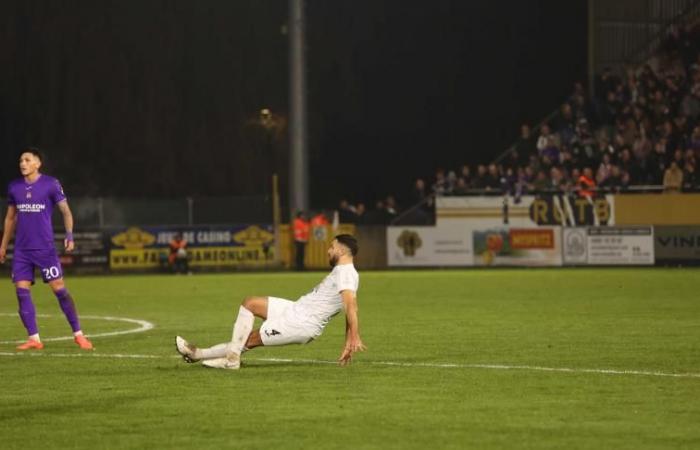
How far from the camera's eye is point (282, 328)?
39.9 feet

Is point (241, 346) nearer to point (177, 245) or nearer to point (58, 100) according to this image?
point (177, 245)

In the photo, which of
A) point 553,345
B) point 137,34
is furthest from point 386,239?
point 137,34

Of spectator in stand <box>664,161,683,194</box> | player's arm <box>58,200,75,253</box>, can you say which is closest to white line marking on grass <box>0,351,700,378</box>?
player's arm <box>58,200,75,253</box>

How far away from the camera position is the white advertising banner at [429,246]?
37156mm

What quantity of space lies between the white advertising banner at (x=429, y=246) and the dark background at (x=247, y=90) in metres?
19.6

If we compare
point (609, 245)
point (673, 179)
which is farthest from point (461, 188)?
point (673, 179)

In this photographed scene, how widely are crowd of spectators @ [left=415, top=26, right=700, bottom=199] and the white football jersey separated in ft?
79.5

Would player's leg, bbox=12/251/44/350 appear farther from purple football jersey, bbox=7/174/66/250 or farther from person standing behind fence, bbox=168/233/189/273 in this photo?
person standing behind fence, bbox=168/233/189/273

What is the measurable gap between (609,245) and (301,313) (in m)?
24.5

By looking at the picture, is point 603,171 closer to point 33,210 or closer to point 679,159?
point 679,159

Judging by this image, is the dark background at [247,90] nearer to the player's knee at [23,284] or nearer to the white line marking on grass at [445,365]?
the player's knee at [23,284]

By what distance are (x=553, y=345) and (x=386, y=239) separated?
932 inches

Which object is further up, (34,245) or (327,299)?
(34,245)

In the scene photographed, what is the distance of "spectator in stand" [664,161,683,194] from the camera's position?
3475 centimetres
